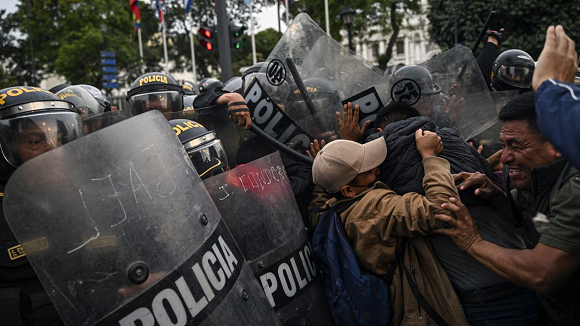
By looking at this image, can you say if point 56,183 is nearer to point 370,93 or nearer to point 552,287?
point 552,287

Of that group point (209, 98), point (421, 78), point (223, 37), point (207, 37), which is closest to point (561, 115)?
point (421, 78)

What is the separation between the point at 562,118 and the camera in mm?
1393

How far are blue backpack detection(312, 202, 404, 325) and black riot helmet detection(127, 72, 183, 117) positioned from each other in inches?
99.0

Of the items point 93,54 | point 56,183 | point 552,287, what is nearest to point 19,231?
point 56,183

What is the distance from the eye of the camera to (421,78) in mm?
3055

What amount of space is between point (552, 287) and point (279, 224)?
1.17m

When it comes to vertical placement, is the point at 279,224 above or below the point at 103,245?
below

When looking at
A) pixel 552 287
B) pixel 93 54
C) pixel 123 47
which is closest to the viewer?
pixel 552 287

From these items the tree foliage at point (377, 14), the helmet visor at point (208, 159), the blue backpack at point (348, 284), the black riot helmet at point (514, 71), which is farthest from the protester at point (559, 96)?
the tree foliage at point (377, 14)

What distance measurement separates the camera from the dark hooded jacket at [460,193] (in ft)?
6.93

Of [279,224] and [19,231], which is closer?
[19,231]

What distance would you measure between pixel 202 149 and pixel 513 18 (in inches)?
580

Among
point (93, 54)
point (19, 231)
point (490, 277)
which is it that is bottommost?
point (490, 277)

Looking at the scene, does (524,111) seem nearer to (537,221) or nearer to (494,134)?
(537,221)
